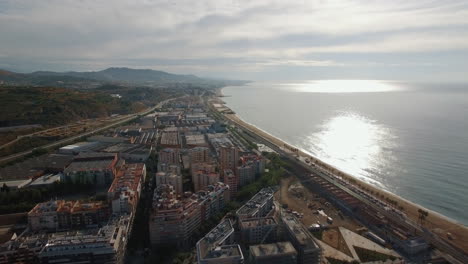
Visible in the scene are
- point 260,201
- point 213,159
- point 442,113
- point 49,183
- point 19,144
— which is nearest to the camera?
point 260,201

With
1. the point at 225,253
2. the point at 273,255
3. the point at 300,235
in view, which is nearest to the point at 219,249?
the point at 225,253

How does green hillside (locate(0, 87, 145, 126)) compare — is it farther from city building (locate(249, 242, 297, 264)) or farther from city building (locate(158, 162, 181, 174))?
city building (locate(249, 242, 297, 264))

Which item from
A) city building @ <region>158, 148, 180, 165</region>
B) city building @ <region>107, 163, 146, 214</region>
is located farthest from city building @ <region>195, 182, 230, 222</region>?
city building @ <region>158, 148, 180, 165</region>

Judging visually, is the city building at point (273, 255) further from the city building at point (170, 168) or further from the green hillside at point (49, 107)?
the green hillside at point (49, 107)

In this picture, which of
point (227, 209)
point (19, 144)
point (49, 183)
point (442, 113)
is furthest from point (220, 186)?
point (442, 113)

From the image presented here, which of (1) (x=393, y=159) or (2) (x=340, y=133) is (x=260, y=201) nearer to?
(1) (x=393, y=159)

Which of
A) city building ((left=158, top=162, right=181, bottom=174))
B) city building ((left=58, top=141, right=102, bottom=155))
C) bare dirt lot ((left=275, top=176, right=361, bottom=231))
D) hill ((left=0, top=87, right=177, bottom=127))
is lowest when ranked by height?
bare dirt lot ((left=275, top=176, right=361, bottom=231))

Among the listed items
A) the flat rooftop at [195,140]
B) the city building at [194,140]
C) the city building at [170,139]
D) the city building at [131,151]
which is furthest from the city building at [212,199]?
the flat rooftop at [195,140]
